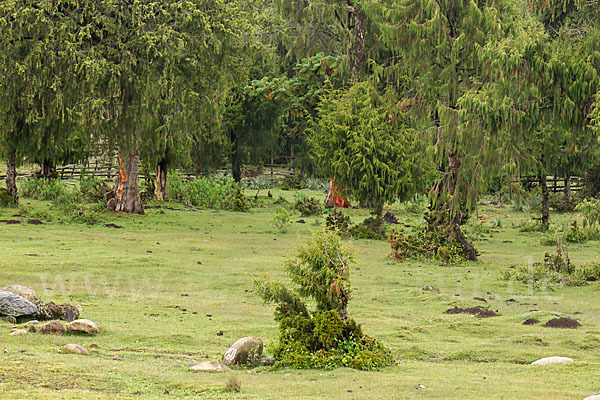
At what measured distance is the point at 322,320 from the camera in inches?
317

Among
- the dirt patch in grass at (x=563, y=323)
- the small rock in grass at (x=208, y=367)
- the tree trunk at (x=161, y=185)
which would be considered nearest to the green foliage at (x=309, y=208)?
the tree trunk at (x=161, y=185)

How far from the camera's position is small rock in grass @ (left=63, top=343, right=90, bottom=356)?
7652 mm

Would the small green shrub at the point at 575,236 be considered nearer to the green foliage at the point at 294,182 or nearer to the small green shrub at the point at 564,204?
the small green shrub at the point at 564,204

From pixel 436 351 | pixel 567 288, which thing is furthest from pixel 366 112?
pixel 436 351

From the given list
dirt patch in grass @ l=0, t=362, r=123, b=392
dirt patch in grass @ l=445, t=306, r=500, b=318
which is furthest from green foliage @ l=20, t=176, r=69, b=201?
dirt patch in grass @ l=0, t=362, r=123, b=392

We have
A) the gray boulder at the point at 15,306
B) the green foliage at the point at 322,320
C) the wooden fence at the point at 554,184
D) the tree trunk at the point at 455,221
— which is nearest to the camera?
the green foliage at the point at 322,320

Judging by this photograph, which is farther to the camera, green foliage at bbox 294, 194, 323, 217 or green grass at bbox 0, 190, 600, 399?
green foliage at bbox 294, 194, 323, 217

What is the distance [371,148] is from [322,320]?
54.3 feet

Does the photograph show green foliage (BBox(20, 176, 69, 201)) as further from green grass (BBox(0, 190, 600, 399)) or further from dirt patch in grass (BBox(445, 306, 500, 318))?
dirt patch in grass (BBox(445, 306, 500, 318))

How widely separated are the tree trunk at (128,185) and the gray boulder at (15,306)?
56.8 ft

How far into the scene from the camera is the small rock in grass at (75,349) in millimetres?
7652

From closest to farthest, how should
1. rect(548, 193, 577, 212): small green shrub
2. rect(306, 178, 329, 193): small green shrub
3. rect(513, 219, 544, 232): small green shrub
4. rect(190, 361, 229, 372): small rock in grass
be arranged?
rect(190, 361, 229, 372): small rock in grass
rect(513, 219, 544, 232): small green shrub
rect(548, 193, 577, 212): small green shrub
rect(306, 178, 329, 193): small green shrub

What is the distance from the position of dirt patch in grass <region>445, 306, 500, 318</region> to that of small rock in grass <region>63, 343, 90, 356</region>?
20.8ft

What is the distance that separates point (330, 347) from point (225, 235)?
637 inches
